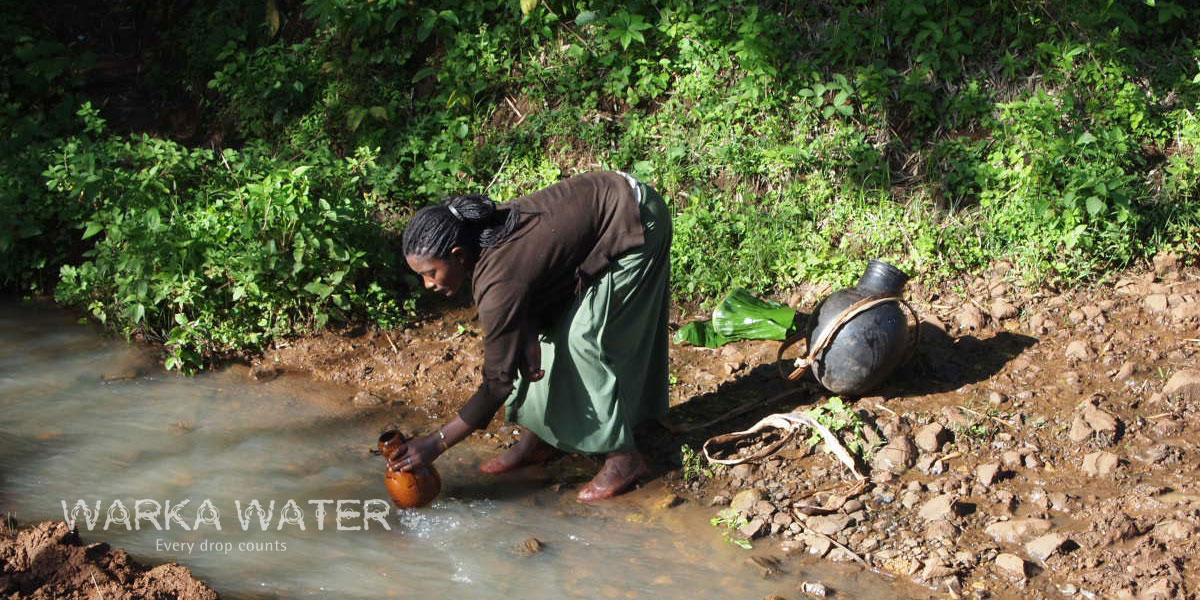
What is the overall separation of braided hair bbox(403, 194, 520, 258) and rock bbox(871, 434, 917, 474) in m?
1.87

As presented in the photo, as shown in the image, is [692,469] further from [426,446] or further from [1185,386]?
[1185,386]

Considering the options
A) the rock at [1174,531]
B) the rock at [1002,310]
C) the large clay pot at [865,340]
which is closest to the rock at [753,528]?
the large clay pot at [865,340]

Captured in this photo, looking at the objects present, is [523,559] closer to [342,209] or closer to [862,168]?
[342,209]

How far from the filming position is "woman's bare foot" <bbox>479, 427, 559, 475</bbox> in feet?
15.6

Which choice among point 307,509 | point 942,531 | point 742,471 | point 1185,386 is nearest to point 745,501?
point 742,471

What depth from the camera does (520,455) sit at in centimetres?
478

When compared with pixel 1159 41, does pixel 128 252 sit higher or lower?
lower

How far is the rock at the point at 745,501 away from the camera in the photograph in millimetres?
4332

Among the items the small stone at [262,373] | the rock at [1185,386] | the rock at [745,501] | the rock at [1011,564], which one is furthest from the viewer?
the small stone at [262,373]

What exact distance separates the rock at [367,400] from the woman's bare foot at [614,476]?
142cm

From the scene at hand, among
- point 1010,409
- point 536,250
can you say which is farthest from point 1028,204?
point 536,250

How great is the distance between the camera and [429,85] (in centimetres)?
754

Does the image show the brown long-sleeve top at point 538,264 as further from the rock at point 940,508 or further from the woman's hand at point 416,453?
the rock at point 940,508

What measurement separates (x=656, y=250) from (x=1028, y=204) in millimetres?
2616
